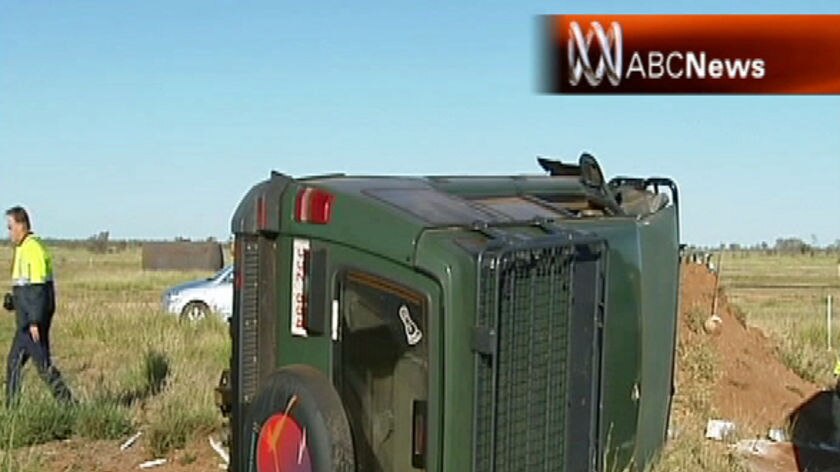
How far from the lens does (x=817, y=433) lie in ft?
33.8

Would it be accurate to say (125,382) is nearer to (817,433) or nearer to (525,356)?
(817,433)

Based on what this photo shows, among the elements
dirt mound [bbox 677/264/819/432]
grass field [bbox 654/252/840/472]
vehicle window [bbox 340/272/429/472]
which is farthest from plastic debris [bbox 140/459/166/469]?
dirt mound [bbox 677/264/819/432]

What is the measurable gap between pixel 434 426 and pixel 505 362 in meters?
0.34

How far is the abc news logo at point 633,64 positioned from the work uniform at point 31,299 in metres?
4.87

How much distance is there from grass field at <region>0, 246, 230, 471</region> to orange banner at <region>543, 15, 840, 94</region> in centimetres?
416

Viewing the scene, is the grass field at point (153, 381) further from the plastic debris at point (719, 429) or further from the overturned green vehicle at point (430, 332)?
the overturned green vehicle at point (430, 332)

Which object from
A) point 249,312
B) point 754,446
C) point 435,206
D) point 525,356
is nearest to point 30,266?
point 249,312

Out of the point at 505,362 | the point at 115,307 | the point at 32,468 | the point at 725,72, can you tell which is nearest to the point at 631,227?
the point at 505,362

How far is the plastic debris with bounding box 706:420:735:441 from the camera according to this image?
8214 mm

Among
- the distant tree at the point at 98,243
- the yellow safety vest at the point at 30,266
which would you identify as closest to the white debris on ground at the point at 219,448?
the yellow safety vest at the point at 30,266

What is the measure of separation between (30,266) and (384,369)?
20.8 feet

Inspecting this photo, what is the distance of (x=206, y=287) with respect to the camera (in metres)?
21.8

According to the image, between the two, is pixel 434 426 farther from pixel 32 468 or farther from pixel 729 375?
pixel 729 375

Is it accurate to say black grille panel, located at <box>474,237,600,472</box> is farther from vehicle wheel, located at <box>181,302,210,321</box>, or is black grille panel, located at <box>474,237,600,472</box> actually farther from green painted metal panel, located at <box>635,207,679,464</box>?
vehicle wheel, located at <box>181,302,210,321</box>
